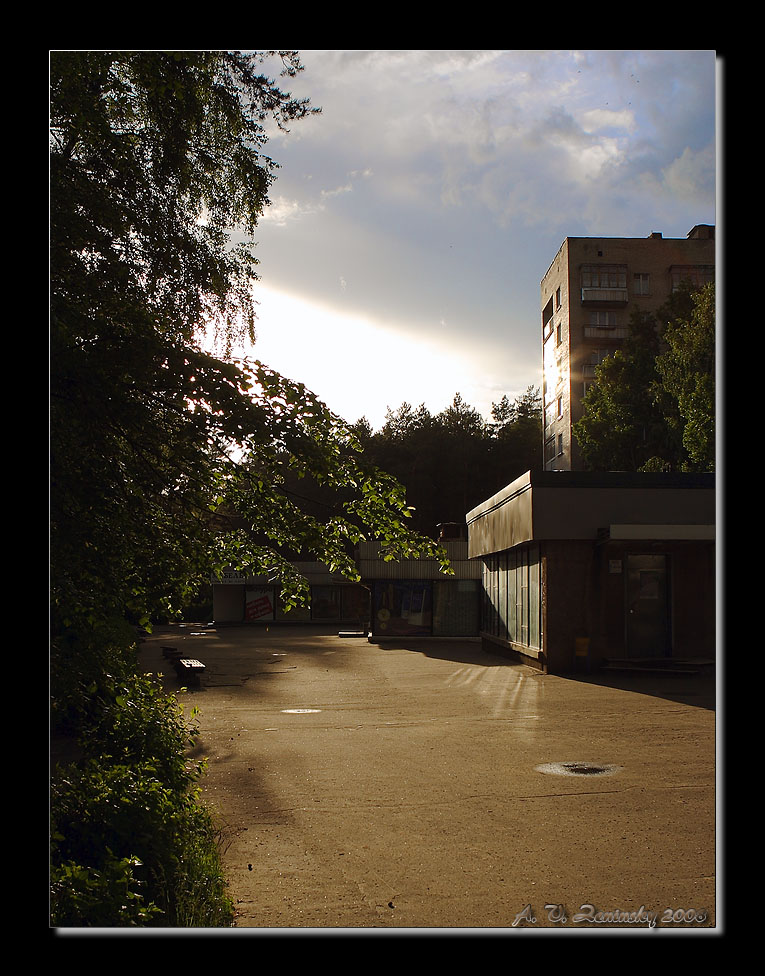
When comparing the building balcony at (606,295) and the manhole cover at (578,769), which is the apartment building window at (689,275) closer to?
the building balcony at (606,295)

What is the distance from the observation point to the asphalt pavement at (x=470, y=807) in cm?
452

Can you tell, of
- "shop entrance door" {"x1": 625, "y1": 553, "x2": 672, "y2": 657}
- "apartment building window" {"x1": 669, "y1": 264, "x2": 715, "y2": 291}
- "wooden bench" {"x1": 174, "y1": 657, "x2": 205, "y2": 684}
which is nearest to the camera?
"wooden bench" {"x1": 174, "y1": 657, "x2": 205, "y2": 684}

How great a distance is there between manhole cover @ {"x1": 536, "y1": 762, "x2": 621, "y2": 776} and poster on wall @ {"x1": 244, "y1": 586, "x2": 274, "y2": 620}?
34.6 meters

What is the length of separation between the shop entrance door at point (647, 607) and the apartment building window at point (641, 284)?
96.3ft

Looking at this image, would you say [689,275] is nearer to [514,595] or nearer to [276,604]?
[514,595]

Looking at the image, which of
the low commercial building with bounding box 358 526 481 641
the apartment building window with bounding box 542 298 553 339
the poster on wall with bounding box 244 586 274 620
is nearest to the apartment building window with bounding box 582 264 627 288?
the apartment building window with bounding box 542 298 553 339

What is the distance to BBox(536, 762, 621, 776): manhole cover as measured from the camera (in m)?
7.89

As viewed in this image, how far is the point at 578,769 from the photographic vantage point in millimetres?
8086

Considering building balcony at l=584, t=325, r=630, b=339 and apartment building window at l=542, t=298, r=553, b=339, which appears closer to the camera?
building balcony at l=584, t=325, r=630, b=339

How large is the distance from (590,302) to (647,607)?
98.7 feet

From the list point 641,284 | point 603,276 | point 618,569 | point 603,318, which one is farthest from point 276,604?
point 618,569

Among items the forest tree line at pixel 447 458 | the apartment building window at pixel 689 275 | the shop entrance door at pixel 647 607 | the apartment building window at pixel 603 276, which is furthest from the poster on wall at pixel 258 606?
the shop entrance door at pixel 647 607

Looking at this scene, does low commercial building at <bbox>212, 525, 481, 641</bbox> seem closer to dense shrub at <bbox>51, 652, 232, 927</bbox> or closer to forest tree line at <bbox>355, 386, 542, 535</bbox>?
forest tree line at <bbox>355, 386, 542, 535</bbox>
